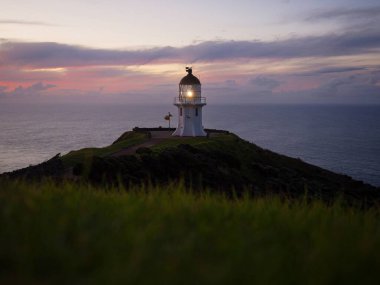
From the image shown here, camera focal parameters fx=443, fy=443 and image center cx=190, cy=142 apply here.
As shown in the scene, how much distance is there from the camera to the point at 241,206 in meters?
6.27

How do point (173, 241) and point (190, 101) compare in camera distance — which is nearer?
point (173, 241)

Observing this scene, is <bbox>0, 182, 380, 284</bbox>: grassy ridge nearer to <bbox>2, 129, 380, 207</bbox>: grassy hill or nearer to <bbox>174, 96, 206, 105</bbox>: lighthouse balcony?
<bbox>2, 129, 380, 207</bbox>: grassy hill

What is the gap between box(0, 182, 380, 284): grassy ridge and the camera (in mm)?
3664

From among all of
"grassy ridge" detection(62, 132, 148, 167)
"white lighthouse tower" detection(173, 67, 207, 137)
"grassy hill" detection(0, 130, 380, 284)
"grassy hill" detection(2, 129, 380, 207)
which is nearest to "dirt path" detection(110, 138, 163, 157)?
"grassy hill" detection(2, 129, 380, 207)

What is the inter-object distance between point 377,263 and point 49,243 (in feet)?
10.2

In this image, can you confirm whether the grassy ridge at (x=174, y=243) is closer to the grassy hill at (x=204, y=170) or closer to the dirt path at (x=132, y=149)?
the grassy hill at (x=204, y=170)

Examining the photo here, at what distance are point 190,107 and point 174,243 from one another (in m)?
41.8

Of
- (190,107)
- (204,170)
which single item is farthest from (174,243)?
(190,107)

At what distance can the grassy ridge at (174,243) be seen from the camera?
3664 millimetres

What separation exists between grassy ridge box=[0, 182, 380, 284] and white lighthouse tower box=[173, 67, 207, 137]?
39967mm

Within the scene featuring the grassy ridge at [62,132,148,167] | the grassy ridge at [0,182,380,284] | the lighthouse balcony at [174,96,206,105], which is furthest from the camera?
the lighthouse balcony at [174,96,206,105]

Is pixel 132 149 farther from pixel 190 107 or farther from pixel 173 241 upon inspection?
pixel 173 241

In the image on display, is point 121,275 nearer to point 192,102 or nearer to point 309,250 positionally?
point 309,250

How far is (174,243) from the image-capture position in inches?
174
